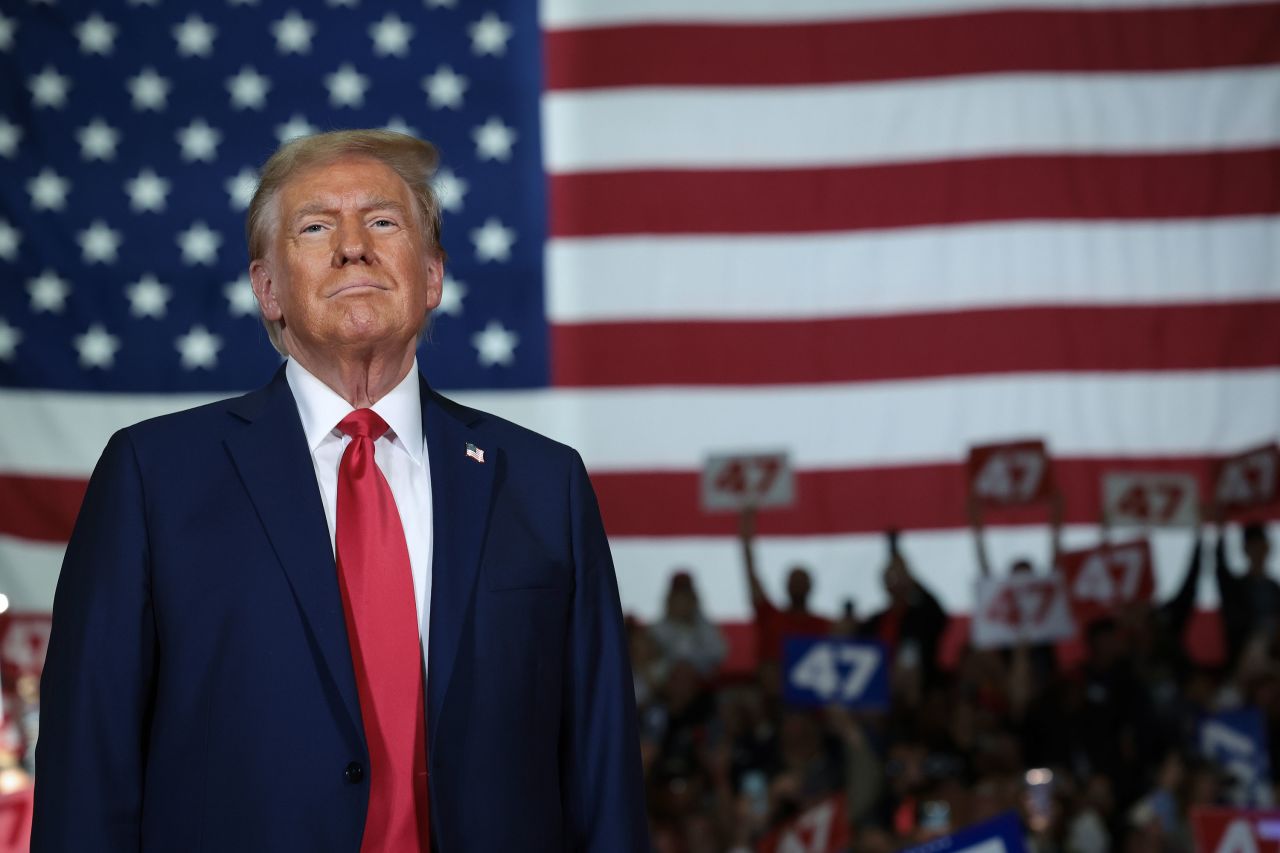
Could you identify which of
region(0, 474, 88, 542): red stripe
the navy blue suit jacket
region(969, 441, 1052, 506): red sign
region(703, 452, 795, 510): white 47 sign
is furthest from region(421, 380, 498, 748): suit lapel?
region(0, 474, 88, 542): red stripe

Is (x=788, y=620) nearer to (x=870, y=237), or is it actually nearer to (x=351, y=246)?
(x=870, y=237)

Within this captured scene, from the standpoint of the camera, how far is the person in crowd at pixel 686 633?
6.98 m

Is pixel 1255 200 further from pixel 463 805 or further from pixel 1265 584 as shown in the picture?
pixel 463 805

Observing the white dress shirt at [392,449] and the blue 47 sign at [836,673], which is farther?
the blue 47 sign at [836,673]

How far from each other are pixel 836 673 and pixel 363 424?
4.77 m

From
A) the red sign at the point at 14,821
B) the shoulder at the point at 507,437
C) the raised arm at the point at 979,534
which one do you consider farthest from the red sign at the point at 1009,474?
the shoulder at the point at 507,437

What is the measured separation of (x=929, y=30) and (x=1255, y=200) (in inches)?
65.9

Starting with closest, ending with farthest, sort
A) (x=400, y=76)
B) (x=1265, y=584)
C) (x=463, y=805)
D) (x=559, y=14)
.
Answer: (x=463, y=805) < (x=1265, y=584) < (x=400, y=76) < (x=559, y=14)

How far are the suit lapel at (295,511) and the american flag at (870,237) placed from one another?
21.2 ft

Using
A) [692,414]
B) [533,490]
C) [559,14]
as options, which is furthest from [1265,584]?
[533,490]

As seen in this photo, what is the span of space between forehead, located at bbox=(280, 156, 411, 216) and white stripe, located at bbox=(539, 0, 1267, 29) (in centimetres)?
704

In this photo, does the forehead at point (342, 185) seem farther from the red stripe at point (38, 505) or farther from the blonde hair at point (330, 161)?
the red stripe at point (38, 505)

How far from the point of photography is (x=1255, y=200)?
830 cm

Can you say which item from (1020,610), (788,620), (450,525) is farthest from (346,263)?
(1020,610)
